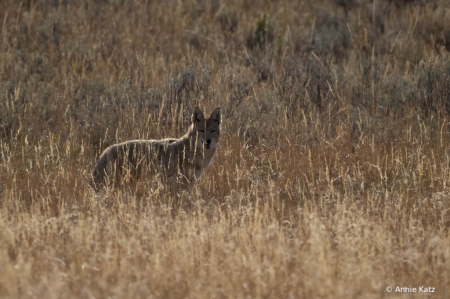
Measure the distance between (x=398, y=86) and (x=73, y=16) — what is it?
9.60 meters

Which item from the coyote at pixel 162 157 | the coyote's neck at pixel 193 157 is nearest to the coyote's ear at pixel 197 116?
the coyote at pixel 162 157

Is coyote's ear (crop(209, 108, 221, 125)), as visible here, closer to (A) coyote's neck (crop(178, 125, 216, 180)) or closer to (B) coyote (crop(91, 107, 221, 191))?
(B) coyote (crop(91, 107, 221, 191))

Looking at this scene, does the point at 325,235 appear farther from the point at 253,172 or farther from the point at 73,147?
the point at 73,147

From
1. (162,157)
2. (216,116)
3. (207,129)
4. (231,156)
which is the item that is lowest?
(231,156)

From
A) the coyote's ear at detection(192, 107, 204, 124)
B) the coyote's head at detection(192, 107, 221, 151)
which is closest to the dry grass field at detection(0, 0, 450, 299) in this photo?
the coyote's head at detection(192, 107, 221, 151)

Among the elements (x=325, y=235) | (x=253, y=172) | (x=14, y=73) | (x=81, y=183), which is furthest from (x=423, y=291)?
(x=14, y=73)

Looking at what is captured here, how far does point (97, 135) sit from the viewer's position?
927 centimetres

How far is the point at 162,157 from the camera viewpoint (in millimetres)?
7668

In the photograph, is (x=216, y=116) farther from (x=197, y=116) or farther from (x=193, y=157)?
(x=193, y=157)

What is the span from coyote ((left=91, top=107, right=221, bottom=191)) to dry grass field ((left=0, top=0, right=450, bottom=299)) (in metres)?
0.23

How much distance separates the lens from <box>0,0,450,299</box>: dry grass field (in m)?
4.56

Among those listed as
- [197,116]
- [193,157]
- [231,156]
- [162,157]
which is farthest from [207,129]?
[162,157]

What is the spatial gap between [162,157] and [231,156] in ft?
3.67

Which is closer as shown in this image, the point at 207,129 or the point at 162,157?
the point at 162,157
